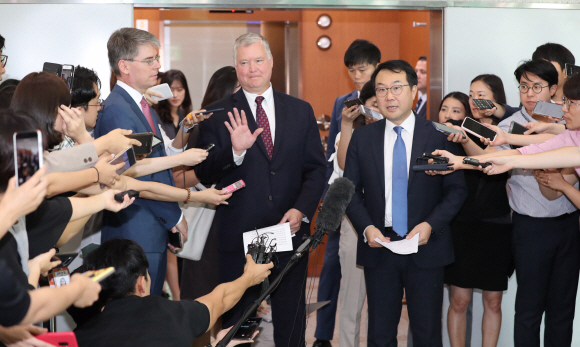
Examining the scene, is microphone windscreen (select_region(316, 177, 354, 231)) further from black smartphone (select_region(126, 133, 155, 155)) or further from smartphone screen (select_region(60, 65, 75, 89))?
smartphone screen (select_region(60, 65, 75, 89))

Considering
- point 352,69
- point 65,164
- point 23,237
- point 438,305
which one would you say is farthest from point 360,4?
point 23,237

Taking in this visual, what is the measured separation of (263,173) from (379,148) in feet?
2.13

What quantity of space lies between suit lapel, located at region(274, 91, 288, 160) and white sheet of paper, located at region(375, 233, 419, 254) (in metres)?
0.75

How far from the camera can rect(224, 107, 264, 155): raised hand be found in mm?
2955

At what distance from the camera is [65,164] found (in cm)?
221

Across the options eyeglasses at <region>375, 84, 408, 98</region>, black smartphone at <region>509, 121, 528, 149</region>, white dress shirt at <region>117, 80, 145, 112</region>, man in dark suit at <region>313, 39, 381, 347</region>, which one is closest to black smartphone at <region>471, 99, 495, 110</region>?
black smartphone at <region>509, 121, 528, 149</region>

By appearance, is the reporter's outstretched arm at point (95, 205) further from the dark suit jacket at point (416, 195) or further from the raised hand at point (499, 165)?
the raised hand at point (499, 165)

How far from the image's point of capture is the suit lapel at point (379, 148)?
119 inches

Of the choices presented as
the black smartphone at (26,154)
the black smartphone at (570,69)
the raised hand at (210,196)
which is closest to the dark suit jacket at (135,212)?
the raised hand at (210,196)

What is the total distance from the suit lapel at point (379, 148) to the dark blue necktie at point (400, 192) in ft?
0.21

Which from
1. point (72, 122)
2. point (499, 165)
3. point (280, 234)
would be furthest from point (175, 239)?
point (499, 165)

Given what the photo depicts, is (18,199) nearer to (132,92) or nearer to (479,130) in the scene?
(132,92)

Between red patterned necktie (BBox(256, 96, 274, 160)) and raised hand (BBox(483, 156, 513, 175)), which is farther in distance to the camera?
red patterned necktie (BBox(256, 96, 274, 160))

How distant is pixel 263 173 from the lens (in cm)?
307
